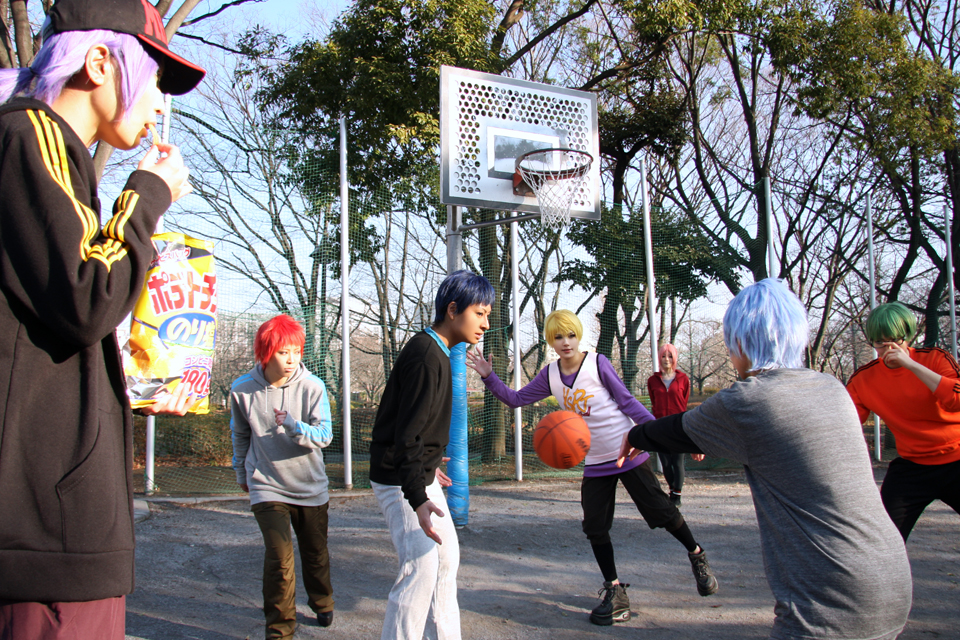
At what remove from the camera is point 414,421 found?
2771mm

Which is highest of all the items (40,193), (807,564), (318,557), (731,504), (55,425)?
(40,193)

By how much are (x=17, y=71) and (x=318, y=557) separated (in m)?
3.05

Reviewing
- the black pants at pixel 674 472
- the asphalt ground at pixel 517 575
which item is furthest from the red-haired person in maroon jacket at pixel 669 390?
the asphalt ground at pixel 517 575

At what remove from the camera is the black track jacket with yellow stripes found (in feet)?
3.66

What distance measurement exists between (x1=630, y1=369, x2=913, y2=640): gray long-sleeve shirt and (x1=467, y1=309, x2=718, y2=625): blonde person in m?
2.01

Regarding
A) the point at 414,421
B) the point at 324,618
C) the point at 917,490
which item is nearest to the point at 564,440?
the point at 414,421

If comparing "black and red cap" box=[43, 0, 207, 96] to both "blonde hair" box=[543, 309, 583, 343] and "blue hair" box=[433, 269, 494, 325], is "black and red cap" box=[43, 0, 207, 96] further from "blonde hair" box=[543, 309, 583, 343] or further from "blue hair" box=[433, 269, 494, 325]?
"blonde hair" box=[543, 309, 583, 343]

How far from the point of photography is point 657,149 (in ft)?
51.9

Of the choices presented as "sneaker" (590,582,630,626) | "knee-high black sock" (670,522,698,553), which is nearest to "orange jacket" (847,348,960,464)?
"knee-high black sock" (670,522,698,553)

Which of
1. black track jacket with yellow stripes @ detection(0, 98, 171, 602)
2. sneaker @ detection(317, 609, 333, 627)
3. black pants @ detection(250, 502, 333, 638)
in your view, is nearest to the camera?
black track jacket with yellow stripes @ detection(0, 98, 171, 602)

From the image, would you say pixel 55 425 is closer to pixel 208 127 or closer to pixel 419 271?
pixel 419 271

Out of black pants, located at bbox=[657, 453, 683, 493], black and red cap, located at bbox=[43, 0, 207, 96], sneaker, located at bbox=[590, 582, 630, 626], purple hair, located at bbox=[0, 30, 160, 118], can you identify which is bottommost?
sneaker, located at bbox=[590, 582, 630, 626]

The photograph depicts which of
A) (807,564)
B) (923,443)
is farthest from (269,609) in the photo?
(923,443)

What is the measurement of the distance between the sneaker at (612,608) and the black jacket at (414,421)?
1.66 meters
